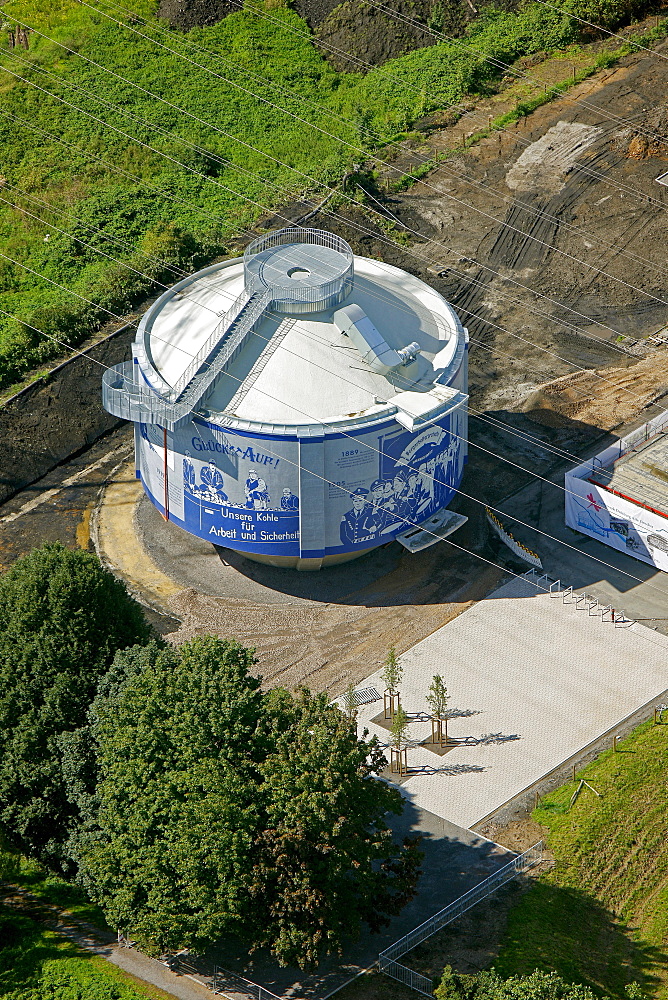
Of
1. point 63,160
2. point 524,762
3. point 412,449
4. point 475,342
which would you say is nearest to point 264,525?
point 412,449

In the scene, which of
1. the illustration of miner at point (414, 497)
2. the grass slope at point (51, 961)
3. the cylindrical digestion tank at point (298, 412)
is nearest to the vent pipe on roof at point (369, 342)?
the cylindrical digestion tank at point (298, 412)

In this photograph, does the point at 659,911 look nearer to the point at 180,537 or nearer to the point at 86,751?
the point at 86,751

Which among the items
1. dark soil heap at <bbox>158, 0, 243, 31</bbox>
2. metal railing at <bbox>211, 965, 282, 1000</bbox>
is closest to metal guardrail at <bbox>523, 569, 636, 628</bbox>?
metal railing at <bbox>211, 965, 282, 1000</bbox>

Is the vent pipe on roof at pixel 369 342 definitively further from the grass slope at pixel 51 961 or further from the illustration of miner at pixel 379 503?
the grass slope at pixel 51 961

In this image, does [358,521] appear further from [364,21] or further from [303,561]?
[364,21]

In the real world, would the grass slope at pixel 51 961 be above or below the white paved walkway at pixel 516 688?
below

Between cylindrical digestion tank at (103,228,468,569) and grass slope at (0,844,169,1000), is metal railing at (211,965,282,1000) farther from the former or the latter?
cylindrical digestion tank at (103,228,468,569)
